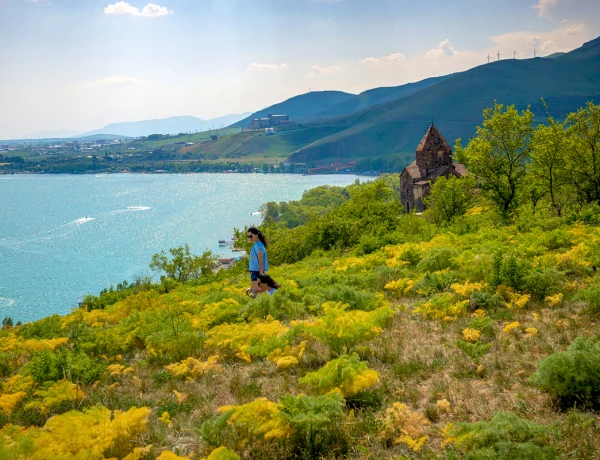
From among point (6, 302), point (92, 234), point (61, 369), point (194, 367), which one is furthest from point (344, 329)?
point (92, 234)

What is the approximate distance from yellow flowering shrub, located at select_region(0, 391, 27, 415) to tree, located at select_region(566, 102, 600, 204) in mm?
25696

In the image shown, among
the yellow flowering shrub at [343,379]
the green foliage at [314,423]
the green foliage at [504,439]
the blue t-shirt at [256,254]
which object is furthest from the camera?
the blue t-shirt at [256,254]

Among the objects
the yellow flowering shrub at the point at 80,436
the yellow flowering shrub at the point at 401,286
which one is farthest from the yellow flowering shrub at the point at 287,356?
the yellow flowering shrub at the point at 401,286

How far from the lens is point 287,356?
8.38 m

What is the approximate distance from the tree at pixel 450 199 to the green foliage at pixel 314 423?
967 inches

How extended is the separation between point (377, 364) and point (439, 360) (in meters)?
1.04

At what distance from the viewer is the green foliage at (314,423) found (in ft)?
17.8

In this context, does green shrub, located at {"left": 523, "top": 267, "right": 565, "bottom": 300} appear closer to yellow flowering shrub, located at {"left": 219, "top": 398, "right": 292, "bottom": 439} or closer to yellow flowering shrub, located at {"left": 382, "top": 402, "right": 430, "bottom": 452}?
yellow flowering shrub, located at {"left": 382, "top": 402, "right": 430, "bottom": 452}

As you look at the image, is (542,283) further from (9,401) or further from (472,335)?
(9,401)

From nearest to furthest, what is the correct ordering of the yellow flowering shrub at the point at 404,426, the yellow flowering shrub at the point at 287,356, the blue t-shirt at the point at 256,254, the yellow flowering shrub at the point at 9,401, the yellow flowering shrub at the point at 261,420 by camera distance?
the yellow flowering shrub at the point at 404,426
the yellow flowering shrub at the point at 261,420
the yellow flowering shrub at the point at 9,401
the yellow flowering shrub at the point at 287,356
the blue t-shirt at the point at 256,254

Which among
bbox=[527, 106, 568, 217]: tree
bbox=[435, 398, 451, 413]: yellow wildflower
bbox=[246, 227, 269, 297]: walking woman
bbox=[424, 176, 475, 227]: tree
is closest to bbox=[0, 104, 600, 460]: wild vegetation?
bbox=[435, 398, 451, 413]: yellow wildflower

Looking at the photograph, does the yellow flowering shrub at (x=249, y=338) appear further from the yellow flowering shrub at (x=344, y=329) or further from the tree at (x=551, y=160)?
the tree at (x=551, y=160)

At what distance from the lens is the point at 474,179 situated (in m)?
29.9

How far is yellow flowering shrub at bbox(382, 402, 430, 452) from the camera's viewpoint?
5.27 meters
